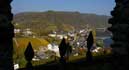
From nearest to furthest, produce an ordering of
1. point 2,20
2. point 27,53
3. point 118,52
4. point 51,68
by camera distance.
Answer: point 2,20
point 27,53
point 51,68
point 118,52

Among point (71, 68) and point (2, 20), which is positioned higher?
point (2, 20)

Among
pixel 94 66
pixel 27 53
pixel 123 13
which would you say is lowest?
pixel 94 66

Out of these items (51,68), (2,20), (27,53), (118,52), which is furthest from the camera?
(118,52)

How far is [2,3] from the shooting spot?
634 cm

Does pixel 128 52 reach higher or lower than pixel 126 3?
lower

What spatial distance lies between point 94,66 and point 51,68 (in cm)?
150

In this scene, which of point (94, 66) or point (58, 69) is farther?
point (94, 66)

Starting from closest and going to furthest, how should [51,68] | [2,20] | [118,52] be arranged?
[2,20]
[51,68]
[118,52]

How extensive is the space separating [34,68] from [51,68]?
0.43m

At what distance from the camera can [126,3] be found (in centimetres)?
830

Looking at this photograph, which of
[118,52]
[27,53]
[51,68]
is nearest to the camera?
[27,53]

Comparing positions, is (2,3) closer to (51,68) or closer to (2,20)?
(2,20)

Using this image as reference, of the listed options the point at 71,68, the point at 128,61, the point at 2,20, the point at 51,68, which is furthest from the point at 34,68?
the point at 128,61

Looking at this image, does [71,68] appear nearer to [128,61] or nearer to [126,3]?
[128,61]
